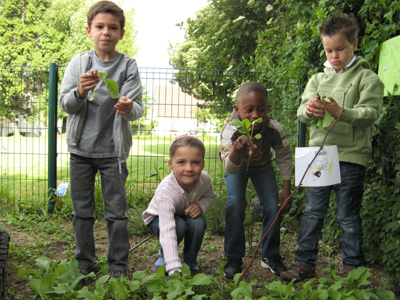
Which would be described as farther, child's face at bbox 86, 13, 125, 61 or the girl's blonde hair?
the girl's blonde hair

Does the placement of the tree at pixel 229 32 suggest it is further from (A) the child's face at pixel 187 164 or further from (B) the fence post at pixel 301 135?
(A) the child's face at pixel 187 164

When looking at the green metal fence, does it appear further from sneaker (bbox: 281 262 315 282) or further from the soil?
sneaker (bbox: 281 262 315 282)

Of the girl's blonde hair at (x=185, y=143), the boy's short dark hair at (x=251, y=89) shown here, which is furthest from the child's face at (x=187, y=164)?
the boy's short dark hair at (x=251, y=89)

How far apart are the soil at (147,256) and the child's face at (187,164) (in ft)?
2.62

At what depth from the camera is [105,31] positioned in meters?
2.57

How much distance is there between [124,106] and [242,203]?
44.8 inches

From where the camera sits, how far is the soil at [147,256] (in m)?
2.75

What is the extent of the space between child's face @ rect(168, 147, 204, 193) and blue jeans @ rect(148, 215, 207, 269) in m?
0.28

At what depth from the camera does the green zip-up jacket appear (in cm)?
254

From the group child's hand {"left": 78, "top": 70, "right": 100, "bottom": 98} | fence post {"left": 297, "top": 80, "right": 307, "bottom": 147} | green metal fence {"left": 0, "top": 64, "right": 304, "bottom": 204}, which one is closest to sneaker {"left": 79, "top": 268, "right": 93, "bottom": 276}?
child's hand {"left": 78, "top": 70, "right": 100, "bottom": 98}

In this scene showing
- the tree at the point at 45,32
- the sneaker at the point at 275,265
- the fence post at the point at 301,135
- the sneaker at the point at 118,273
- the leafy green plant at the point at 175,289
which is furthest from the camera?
the tree at the point at 45,32

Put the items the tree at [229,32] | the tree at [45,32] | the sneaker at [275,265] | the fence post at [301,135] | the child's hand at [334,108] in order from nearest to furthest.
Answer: the child's hand at [334,108], the sneaker at [275,265], the fence post at [301,135], the tree at [229,32], the tree at [45,32]

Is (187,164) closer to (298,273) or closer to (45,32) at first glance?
(298,273)

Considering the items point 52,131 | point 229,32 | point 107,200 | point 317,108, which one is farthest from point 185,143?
point 229,32
